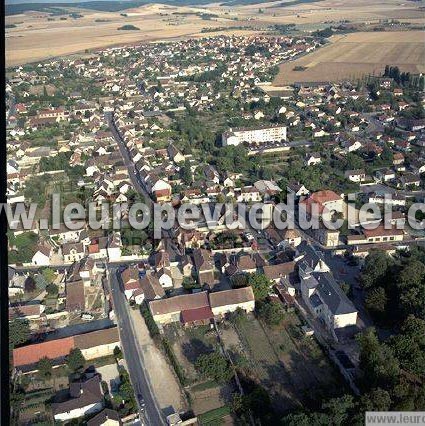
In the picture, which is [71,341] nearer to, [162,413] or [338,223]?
[162,413]

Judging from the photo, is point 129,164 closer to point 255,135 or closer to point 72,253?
point 255,135

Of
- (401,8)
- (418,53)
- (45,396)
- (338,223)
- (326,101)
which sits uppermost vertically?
(401,8)

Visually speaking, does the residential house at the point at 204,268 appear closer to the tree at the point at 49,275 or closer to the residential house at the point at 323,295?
the residential house at the point at 323,295

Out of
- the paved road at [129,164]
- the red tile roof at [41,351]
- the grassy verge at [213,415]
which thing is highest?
the paved road at [129,164]

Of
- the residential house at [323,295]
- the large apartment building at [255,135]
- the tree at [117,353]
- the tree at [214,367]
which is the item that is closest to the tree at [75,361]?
the tree at [117,353]

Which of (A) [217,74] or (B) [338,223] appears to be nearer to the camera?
(B) [338,223]

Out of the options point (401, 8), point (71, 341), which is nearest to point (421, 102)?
point (71, 341)
